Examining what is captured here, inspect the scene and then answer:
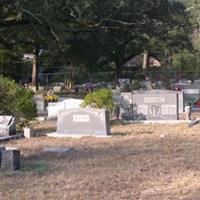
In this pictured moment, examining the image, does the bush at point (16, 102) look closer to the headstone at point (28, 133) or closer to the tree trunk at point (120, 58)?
the headstone at point (28, 133)

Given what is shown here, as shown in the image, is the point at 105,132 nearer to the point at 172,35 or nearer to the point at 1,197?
the point at 1,197

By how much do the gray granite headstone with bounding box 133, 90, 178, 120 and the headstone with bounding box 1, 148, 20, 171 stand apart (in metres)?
8.81

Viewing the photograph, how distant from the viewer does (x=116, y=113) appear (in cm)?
1831

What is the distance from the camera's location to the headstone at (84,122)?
14.3 m

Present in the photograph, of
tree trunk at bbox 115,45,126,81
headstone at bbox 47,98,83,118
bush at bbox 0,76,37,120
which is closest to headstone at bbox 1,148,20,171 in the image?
bush at bbox 0,76,37,120

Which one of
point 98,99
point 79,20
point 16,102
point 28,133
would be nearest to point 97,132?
point 28,133

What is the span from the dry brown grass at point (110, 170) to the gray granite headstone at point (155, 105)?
146 inches

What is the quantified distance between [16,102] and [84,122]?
1.93m

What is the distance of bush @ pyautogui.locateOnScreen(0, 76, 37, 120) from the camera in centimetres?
1530

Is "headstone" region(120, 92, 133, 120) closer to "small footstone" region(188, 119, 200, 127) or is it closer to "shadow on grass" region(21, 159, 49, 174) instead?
"small footstone" region(188, 119, 200, 127)

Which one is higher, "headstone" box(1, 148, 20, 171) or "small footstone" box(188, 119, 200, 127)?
"small footstone" box(188, 119, 200, 127)

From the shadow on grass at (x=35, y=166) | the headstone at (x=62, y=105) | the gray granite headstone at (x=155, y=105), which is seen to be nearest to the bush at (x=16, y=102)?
the headstone at (x=62, y=105)

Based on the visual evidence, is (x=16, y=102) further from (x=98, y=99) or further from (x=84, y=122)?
(x=98, y=99)

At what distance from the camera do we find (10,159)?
374 inches
